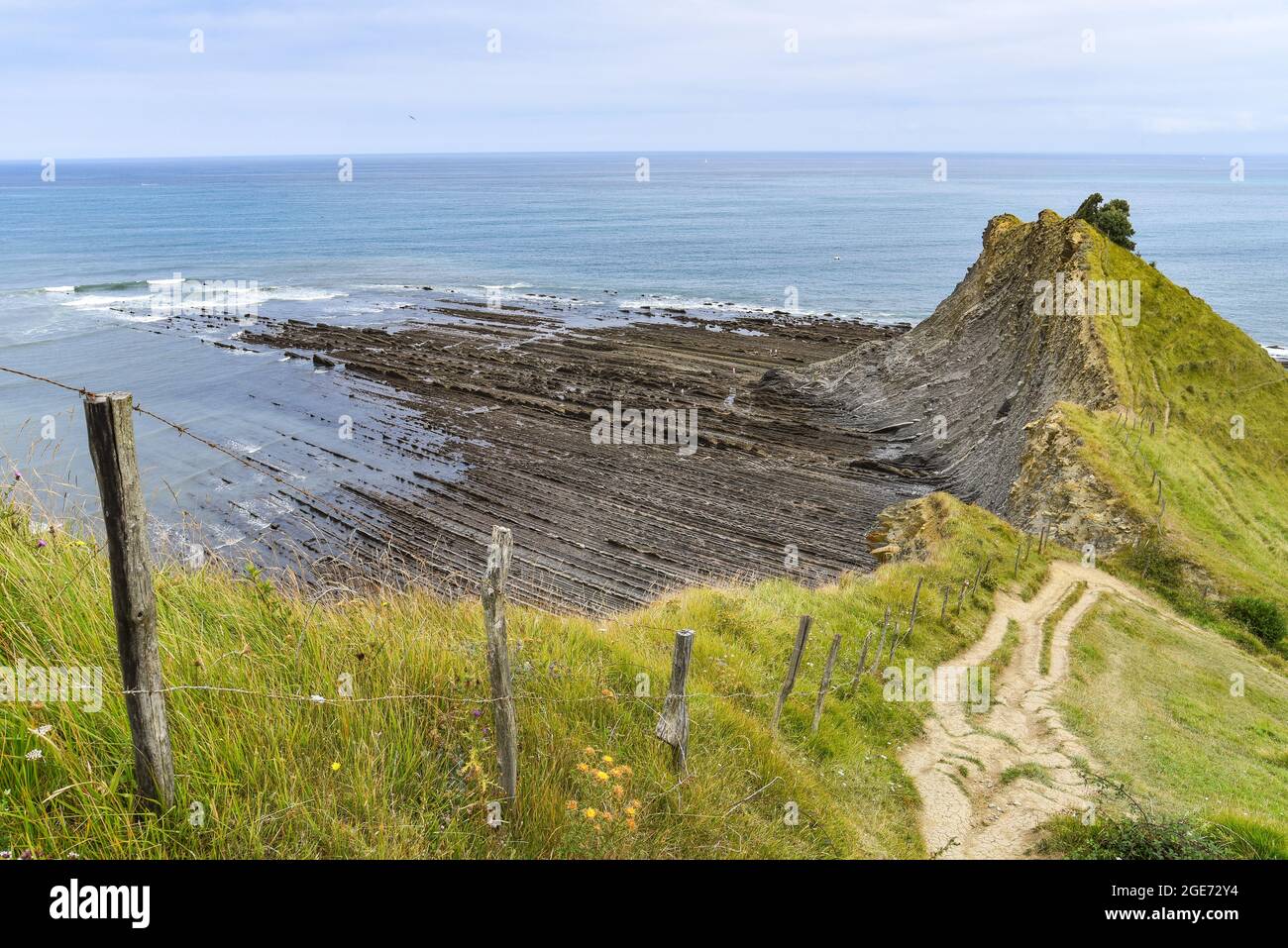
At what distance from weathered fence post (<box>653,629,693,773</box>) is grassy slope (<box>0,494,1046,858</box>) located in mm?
150

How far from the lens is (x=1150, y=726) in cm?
1500

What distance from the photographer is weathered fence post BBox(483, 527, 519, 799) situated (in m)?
5.12

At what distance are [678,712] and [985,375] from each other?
36.8m

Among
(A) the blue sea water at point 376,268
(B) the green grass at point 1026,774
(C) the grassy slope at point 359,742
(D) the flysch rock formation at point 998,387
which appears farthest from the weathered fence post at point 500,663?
(D) the flysch rock formation at point 998,387

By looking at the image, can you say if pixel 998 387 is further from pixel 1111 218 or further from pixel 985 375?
pixel 1111 218

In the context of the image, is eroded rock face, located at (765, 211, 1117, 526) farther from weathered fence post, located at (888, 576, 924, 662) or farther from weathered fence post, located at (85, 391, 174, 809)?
weathered fence post, located at (85, 391, 174, 809)

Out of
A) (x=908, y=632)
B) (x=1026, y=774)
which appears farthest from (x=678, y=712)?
(x=908, y=632)

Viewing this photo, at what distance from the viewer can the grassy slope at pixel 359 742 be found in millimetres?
4277

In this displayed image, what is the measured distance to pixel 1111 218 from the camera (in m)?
45.8

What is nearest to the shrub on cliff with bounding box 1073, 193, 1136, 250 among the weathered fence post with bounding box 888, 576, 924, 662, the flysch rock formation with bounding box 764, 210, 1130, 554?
the flysch rock formation with bounding box 764, 210, 1130, 554

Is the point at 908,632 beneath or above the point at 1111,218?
beneath

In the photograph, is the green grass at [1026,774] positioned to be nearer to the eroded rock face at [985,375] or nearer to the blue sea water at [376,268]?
the blue sea water at [376,268]

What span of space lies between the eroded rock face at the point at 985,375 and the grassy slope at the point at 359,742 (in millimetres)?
23011
